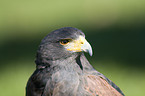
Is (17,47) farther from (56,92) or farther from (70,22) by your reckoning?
(56,92)

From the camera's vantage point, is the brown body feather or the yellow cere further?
the yellow cere

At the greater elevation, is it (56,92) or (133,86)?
(56,92)

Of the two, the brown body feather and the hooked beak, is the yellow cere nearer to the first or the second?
the hooked beak

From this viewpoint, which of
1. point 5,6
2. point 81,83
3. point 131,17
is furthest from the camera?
point 5,6

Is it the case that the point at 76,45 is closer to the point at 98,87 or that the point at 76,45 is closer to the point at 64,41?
the point at 64,41

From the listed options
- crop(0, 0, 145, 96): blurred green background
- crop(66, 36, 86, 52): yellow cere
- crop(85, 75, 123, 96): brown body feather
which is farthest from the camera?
crop(0, 0, 145, 96): blurred green background

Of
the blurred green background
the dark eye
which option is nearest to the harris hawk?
the dark eye

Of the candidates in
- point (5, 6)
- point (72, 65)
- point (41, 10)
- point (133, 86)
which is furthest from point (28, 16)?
point (72, 65)
